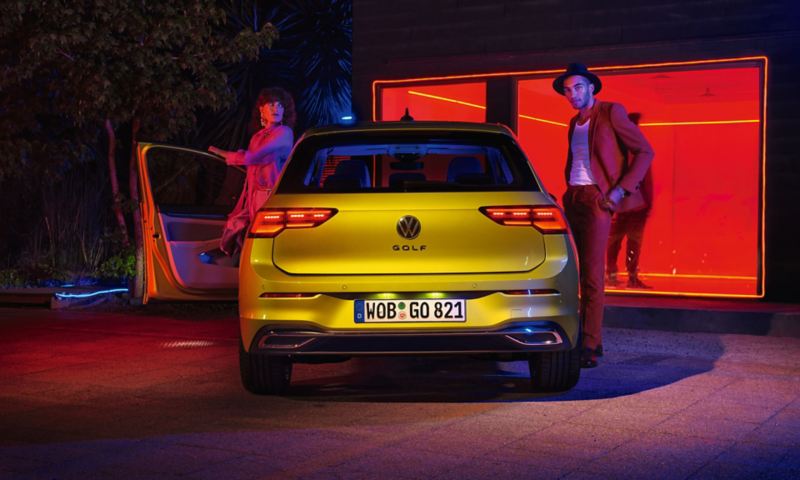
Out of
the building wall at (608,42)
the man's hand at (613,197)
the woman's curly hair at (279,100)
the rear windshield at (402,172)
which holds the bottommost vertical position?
the man's hand at (613,197)

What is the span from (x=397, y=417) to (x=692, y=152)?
8.73 meters

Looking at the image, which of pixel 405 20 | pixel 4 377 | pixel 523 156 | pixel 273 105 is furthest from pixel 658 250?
pixel 4 377

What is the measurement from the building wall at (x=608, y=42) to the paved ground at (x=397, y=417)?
91.3 inches

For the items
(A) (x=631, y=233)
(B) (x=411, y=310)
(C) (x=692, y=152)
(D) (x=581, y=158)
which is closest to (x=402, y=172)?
(B) (x=411, y=310)

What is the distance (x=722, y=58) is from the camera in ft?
37.4

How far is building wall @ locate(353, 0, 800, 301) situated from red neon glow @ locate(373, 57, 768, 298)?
0.35ft

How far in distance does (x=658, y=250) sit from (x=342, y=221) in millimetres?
7356

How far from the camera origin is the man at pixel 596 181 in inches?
317

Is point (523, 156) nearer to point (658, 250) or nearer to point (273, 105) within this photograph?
point (273, 105)

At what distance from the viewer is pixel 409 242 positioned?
A: 6293mm

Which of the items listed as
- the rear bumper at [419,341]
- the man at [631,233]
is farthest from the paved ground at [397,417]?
the man at [631,233]

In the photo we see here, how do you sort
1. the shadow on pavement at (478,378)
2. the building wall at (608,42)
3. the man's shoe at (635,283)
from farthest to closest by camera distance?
the man's shoe at (635,283), the building wall at (608,42), the shadow on pavement at (478,378)

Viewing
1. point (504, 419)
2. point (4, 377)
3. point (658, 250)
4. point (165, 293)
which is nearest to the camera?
point (504, 419)

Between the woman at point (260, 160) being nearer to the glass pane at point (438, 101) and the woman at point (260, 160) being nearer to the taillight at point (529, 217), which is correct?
the taillight at point (529, 217)
